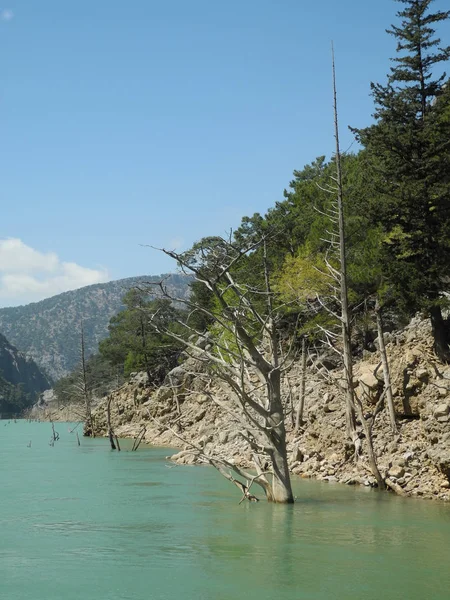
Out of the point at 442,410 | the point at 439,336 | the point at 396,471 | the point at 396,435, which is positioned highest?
the point at 439,336

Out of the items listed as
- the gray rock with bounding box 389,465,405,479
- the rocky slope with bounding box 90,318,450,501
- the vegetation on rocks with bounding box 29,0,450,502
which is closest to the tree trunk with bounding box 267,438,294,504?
the vegetation on rocks with bounding box 29,0,450,502

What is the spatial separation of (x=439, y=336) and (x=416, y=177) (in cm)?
589

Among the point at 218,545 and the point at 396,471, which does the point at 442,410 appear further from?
the point at 218,545

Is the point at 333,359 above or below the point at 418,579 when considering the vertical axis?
above

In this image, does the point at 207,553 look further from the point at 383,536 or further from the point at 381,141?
the point at 381,141

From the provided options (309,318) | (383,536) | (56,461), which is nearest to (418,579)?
(383,536)

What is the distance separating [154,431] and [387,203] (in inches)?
1431

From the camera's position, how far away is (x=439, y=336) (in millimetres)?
25625

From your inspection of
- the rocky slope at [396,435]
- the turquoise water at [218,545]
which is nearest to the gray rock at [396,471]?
the rocky slope at [396,435]

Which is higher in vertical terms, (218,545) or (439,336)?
(439,336)

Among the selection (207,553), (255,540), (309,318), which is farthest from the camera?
(309,318)

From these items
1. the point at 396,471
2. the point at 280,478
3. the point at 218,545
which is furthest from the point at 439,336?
the point at 218,545

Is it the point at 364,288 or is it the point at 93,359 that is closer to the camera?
the point at 364,288

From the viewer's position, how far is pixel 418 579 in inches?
500
